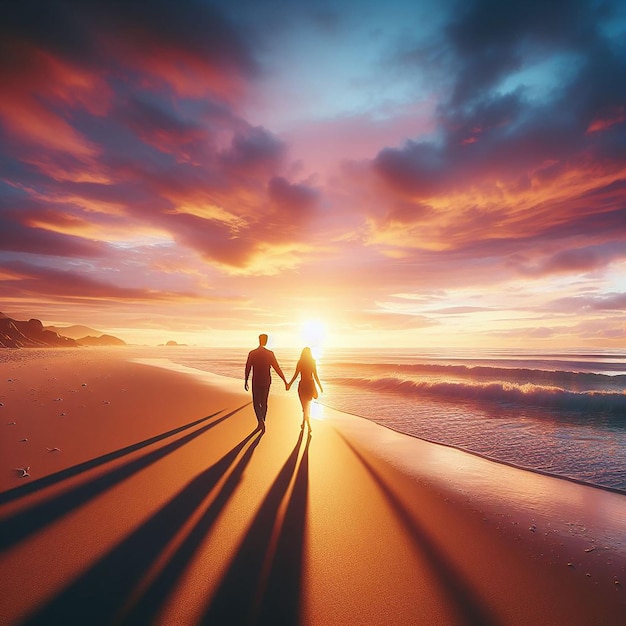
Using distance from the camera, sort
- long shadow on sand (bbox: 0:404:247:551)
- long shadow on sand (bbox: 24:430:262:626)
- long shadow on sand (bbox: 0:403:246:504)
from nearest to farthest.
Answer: long shadow on sand (bbox: 24:430:262:626) → long shadow on sand (bbox: 0:404:247:551) → long shadow on sand (bbox: 0:403:246:504)

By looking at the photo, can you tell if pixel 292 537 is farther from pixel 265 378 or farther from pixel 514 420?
pixel 514 420

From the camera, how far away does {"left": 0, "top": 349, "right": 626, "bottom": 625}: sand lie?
3189mm

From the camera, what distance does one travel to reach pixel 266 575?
11.7ft

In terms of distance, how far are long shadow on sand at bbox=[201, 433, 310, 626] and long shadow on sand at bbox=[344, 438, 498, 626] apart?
1.38 meters

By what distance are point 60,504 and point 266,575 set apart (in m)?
3.35

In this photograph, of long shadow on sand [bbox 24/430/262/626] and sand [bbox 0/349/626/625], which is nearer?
long shadow on sand [bbox 24/430/262/626]

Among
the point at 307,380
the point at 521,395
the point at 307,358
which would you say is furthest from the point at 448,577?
the point at 521,395

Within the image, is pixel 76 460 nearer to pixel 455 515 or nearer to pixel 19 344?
pixel 455 515

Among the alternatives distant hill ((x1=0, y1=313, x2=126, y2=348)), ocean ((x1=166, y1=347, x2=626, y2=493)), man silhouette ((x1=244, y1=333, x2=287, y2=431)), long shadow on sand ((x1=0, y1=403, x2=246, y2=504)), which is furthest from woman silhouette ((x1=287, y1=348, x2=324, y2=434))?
distant hill ((x1=0, y1=313, x2=126, y2=348))

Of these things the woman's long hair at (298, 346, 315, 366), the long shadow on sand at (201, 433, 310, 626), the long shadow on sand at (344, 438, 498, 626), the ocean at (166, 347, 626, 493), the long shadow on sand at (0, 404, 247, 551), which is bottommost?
the long shadow on sand at (0, 404, 247, 551)

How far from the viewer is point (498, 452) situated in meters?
8.88

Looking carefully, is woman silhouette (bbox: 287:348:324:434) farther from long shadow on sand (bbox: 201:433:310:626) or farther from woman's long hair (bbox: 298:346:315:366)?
long shadow on sand (bbox: 201:433:310:626)

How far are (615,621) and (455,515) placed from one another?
82.4 inches

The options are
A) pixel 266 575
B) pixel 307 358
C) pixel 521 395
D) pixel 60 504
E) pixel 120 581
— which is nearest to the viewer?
pixel 120 581
